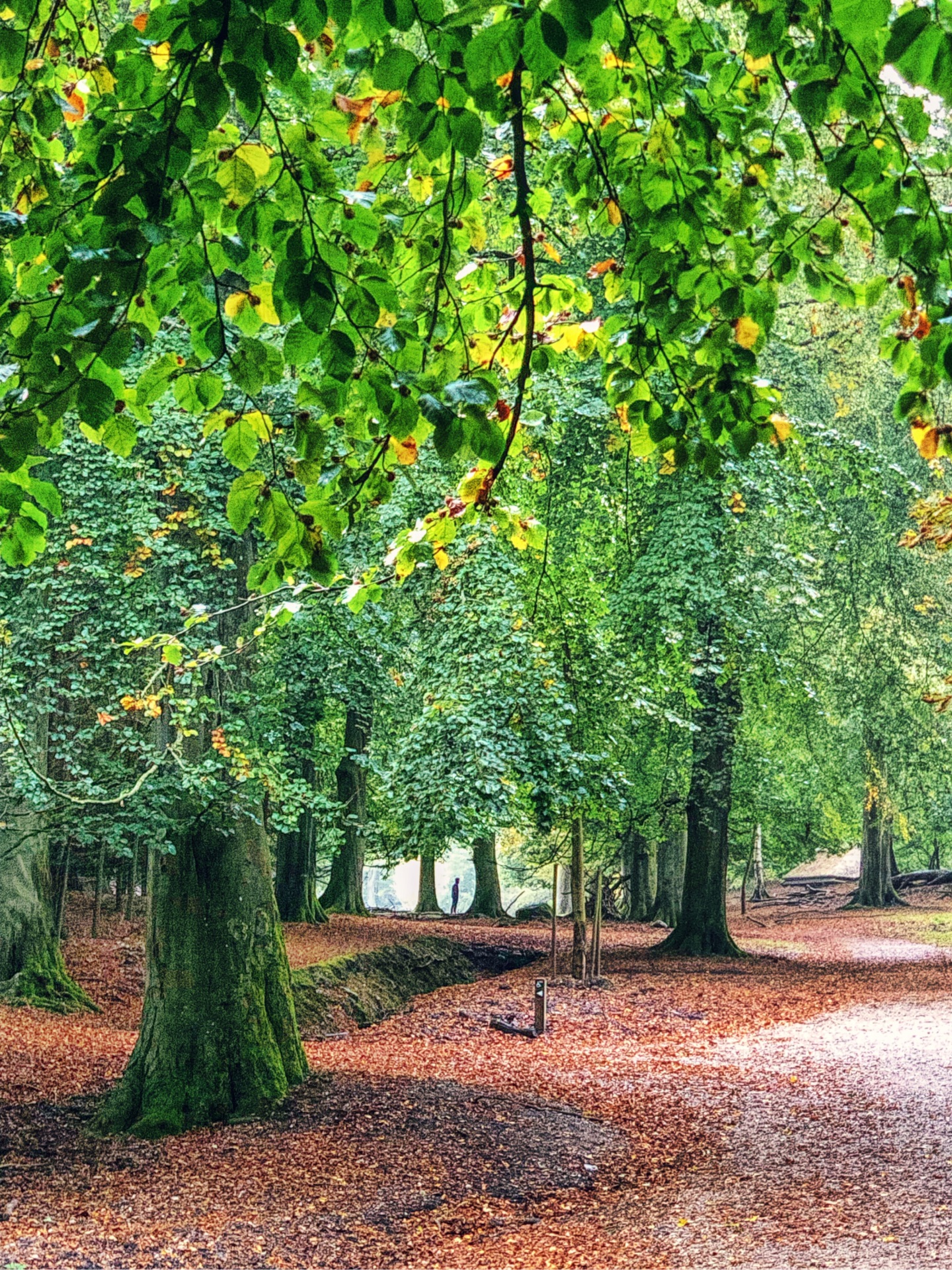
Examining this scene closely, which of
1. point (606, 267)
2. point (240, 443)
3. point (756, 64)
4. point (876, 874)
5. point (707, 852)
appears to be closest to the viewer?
point (240, 443)

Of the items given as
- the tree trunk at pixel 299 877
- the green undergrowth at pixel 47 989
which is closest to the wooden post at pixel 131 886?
the tree trunk at pixel 299 877

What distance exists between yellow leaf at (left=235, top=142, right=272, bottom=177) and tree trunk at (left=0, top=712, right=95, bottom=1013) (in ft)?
34.0

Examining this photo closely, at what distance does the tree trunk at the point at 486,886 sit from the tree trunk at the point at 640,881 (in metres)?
3.35

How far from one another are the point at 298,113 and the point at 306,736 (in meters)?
8.56

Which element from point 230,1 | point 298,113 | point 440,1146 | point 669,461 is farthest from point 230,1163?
point 230,1

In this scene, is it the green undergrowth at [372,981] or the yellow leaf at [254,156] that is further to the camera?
the green undergrowth at [372,981]

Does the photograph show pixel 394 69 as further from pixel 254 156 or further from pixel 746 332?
pixel 746 332

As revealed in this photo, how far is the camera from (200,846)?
8.39 metres

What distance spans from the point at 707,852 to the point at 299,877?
696 centimetres

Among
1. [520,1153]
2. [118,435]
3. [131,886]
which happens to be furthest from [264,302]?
[131,886]

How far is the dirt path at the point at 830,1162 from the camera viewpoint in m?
5.67

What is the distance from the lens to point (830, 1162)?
730cm

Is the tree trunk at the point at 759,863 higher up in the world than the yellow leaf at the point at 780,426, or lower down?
lower down

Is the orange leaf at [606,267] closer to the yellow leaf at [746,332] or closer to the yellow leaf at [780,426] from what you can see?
the yellow leaf at [746,332]
